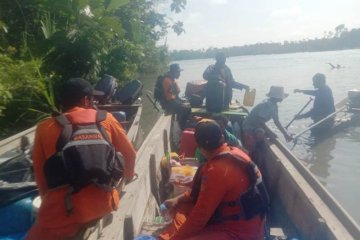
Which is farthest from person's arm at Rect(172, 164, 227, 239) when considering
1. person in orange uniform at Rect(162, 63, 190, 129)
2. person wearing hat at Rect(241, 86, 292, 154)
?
person in orange uniform at Rect(162, 63, 190, 129)

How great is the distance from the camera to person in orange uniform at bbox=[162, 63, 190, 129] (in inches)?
301

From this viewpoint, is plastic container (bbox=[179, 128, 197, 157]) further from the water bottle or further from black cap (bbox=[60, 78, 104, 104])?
black cap (bbox=[60, 78, 104, 104])

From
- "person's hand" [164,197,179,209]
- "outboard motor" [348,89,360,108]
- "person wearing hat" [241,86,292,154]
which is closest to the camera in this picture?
"person's hand" [164,197,179,209]

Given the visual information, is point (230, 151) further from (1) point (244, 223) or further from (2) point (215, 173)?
(1) point (244, 223)

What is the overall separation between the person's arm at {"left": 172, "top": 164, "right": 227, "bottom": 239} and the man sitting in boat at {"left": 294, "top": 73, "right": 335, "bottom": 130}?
7.04 meters

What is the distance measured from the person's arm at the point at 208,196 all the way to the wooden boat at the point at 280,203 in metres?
0.57

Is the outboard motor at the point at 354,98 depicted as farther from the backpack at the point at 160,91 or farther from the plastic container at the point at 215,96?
the backpack at the point at 160,91

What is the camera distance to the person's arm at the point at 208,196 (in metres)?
2.70

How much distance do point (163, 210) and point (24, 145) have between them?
7.48 feet

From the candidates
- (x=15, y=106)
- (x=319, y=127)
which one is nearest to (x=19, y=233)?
(x=15, y=106)

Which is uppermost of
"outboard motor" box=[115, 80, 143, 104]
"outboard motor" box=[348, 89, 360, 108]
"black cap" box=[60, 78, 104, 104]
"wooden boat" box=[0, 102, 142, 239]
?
"black cap" box=[60, 78, 104, 104]

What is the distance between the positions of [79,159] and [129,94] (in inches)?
270

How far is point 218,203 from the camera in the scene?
2746 mm

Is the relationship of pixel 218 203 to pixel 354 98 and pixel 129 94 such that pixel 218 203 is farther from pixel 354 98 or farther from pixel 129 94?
pixel 354 98
